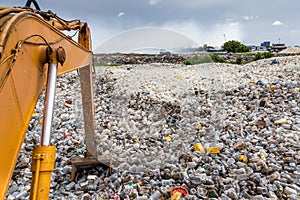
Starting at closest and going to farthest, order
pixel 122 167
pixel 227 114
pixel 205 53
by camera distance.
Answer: pixel 122 167, pixel 205 53, pixel 227 114

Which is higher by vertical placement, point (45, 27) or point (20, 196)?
point (45, 27)

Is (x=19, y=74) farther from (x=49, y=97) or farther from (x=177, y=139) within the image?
(x=177, y=139)

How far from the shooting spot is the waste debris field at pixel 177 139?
2465 mm

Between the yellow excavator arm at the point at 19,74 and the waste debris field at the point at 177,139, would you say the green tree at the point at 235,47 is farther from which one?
the yellow excavator arm at the point at 19,74

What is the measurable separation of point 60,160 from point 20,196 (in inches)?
25.6

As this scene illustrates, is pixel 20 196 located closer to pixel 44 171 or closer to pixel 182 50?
pixel 44 171

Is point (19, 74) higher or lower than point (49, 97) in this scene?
higher

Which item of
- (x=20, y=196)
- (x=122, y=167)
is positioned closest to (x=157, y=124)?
(x=122, y=167)

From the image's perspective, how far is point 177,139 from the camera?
3.33 metres

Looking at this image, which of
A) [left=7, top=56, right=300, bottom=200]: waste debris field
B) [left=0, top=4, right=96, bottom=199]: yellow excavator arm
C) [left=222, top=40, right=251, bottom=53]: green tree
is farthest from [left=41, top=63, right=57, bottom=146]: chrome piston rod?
[left=222, top=40, right=251, bottom=53]: green tree

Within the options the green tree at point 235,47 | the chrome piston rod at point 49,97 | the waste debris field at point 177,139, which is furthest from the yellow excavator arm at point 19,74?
the green tree at point 235,47

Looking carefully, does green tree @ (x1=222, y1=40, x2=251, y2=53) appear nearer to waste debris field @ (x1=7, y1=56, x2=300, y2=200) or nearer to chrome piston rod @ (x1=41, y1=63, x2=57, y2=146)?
waste debris field @ (x1=7, y1=56, x2=300, y2=200)

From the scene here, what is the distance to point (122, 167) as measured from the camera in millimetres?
2756

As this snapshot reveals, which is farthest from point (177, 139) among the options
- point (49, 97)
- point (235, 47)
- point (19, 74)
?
point (235, 47)
